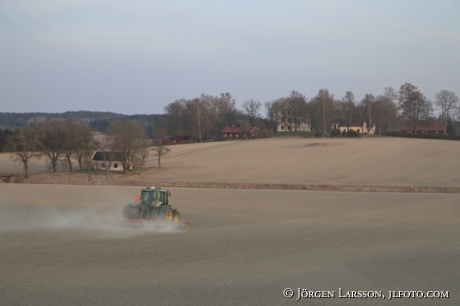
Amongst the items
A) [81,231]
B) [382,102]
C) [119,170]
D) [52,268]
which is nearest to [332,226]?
[81,231]

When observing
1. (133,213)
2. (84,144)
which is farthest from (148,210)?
(84,144)

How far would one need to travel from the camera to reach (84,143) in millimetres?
60469

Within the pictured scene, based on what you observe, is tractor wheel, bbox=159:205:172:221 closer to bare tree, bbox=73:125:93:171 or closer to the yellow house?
bare tree, bbox=73:125:93:171

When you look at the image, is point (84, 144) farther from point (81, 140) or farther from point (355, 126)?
point (355, 126)

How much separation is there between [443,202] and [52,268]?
23.7 meters

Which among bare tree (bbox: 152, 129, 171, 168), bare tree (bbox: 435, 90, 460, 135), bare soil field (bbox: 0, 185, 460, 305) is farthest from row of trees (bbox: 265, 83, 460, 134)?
bare soil field (bbox: 0, 185, 460, 305)

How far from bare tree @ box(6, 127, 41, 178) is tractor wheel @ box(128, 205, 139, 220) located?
4180cm

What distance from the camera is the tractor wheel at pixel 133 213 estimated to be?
17594 mm

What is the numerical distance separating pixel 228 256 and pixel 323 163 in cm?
5320

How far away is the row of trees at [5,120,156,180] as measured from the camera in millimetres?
59312

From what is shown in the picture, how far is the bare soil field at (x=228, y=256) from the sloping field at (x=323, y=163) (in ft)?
84.8

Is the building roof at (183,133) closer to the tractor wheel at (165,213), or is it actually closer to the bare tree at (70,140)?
the bare tree at (70,140)

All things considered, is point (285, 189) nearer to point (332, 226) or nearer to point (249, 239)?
point (332, 226)

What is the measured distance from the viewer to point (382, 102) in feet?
383
